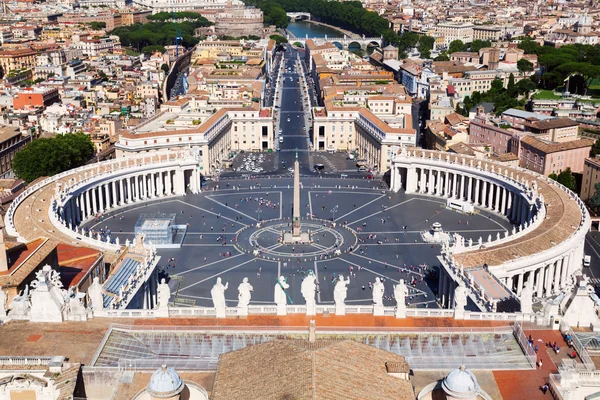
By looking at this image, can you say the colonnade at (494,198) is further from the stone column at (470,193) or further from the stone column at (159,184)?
the stone column at (159,184)

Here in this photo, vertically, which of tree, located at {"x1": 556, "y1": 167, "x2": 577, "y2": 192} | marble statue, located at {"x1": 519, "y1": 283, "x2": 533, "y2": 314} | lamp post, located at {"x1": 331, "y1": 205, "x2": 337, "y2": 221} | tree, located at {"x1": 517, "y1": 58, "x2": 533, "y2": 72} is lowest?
lamp post, located at {"x1": 331, "y1": 205, "x2": 337, "y2": 221}

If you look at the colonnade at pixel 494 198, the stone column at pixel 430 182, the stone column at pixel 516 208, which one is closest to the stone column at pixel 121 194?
the colonnade at pixel 494 198

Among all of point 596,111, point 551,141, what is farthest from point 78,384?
point 596,111

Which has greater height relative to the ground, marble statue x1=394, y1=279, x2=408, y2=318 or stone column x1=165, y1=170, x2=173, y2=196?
marble statue x1=394, y1=279, x2=408, y2=318

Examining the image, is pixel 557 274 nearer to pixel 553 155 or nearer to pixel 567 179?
pixel 567 179

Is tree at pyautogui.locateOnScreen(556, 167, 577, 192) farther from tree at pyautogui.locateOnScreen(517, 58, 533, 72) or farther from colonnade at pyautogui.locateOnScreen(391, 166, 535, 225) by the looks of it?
tree at pyautogui.locateOnScreen(517, 58, 533, 72)

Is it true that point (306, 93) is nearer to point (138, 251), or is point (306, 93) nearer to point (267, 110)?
point (267, 110)

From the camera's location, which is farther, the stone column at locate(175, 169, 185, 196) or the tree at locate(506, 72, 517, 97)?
the tree at locate(506, 72, 517, 97)

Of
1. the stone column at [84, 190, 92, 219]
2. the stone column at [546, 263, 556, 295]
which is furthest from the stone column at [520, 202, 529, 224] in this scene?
the stone column at [84, 190, 92, 219]
